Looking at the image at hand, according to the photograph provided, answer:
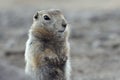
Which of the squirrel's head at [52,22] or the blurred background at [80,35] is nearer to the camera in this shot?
the squirrel's head at [52,22]

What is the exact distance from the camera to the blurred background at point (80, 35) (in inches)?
499

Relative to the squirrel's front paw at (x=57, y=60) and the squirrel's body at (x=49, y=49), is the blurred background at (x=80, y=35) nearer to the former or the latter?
the squirrel's body at (x=49, y=49)

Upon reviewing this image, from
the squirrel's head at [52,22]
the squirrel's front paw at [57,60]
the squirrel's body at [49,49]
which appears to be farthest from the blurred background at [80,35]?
the squirrel's head at [52,22]

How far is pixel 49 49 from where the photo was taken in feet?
29.9

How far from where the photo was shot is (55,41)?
9.10 metres

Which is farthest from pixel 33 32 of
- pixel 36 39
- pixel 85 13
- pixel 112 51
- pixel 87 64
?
pixel 85 13

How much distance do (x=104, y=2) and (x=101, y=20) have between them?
381cm

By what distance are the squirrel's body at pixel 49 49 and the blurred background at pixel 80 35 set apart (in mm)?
253

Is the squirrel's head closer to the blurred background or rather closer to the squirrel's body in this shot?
the squirrel's body

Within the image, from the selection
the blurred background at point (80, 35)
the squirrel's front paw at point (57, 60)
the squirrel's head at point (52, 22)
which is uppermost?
the squirrel's head at point (52, 22)

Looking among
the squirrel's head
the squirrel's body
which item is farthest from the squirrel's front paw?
the squirrel's head

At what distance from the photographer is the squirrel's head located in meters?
8.95

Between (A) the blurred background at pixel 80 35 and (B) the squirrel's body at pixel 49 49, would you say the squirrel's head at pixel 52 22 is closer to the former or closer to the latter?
(B) the squirrel's body at pixel 49 49

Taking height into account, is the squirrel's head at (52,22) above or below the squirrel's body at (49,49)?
above
